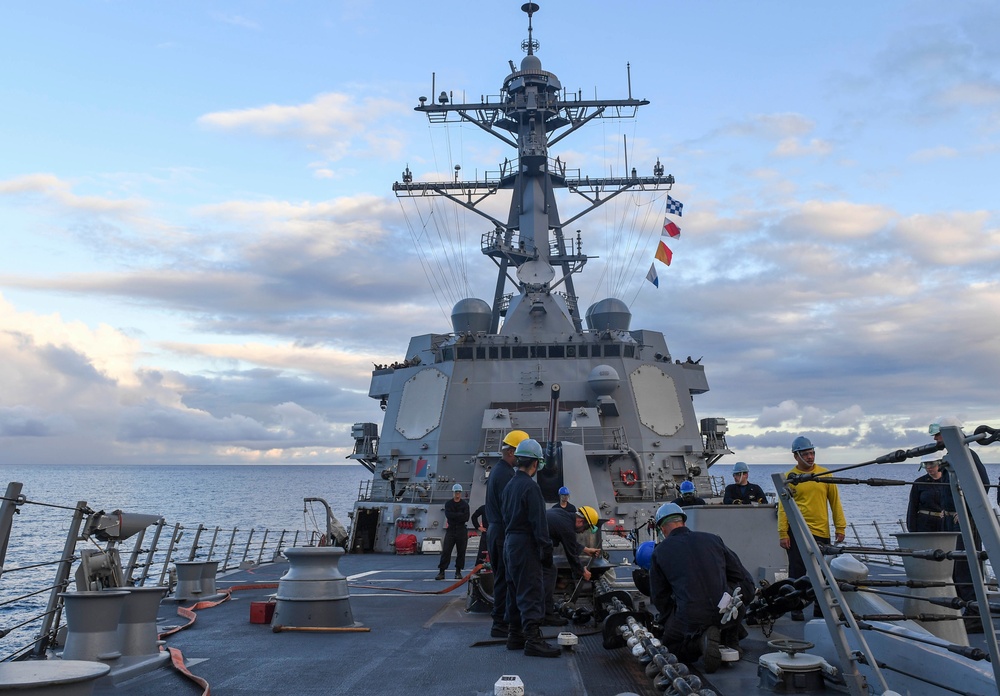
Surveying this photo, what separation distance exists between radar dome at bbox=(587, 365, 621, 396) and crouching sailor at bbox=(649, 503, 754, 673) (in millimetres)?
12039

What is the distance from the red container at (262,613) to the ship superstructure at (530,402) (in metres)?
7.79

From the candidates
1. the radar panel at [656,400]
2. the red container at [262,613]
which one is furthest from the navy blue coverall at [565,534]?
the radar panel at [656,400]

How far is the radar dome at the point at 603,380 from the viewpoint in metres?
17.2

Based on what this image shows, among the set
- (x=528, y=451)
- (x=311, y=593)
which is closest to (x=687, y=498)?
(x=528, y=451)

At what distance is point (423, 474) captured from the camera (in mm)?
17406

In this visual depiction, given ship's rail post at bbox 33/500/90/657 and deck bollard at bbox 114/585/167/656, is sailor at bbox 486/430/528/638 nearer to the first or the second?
deck bollard at bbox 114/585/167/656

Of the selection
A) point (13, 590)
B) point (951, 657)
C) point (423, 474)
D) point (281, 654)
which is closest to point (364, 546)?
point (423, 474)

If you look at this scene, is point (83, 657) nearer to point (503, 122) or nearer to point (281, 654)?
point (281, 654)

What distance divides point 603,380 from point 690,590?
12323 mm

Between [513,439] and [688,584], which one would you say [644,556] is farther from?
[688,584]

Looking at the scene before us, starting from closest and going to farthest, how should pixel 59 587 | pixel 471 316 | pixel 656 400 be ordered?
pixel 59 587 < pixel 656 400 < pixel 471 316

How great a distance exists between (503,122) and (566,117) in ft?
5.79

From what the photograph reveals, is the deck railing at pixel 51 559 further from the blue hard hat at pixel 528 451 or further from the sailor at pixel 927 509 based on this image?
the sailor at pixel 927 509

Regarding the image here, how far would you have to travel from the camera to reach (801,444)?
6664 millimetres
